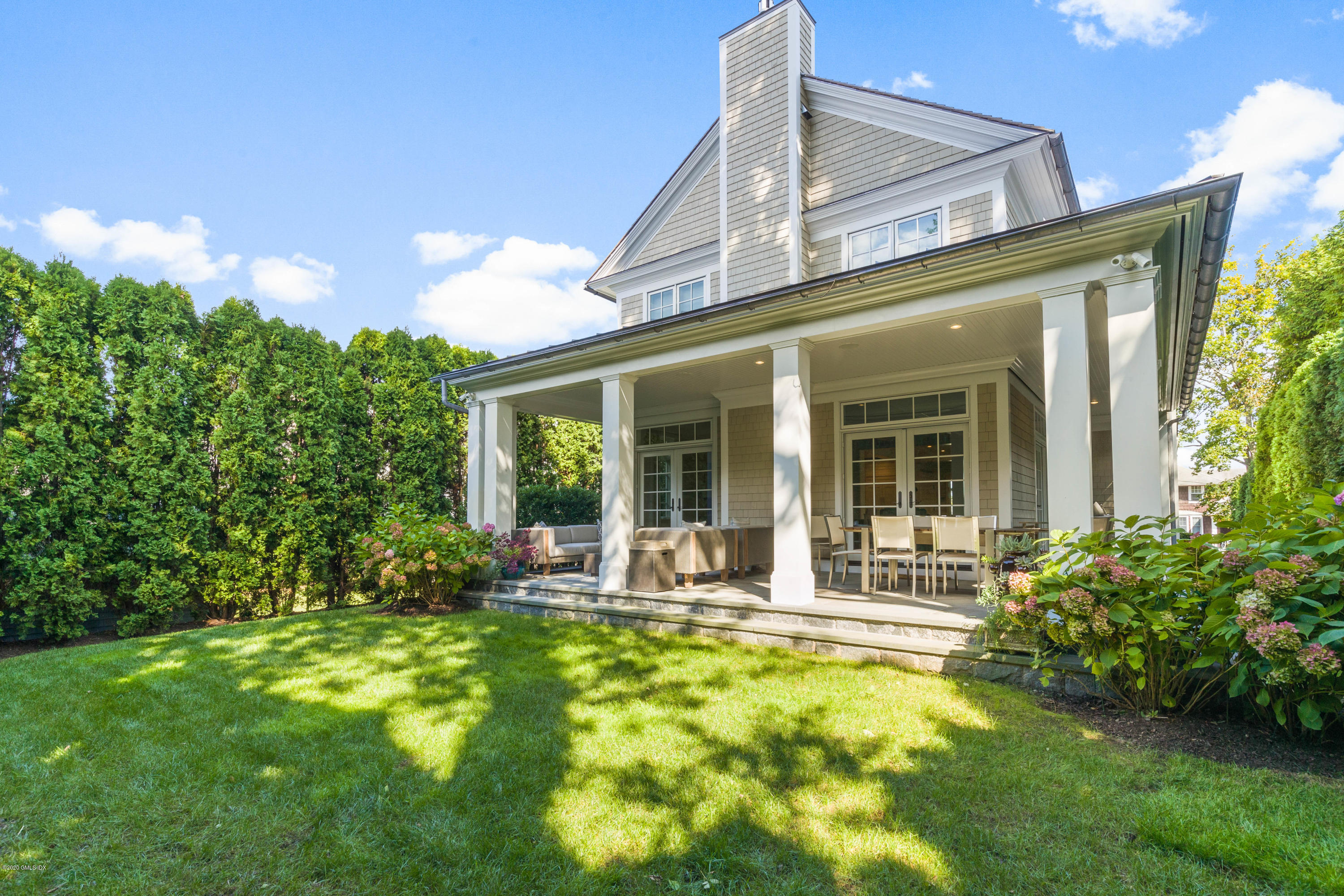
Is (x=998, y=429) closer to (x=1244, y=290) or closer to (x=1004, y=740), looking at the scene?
(x=1004, y=740)

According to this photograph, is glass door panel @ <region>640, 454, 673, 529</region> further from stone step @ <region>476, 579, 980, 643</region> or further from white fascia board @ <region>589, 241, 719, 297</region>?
stone step @ <region>476, 579, 980, 643</region>

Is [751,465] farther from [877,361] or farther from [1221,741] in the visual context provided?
[1221,741]

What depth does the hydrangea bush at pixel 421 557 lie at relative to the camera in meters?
6.81

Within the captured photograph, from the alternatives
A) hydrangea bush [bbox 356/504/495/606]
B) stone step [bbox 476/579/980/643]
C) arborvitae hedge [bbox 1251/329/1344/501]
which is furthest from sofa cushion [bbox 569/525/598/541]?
arborvitae hedge [bbox 1251/329/1344/501]

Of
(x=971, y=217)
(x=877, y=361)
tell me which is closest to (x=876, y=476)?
(x=877, y=361)

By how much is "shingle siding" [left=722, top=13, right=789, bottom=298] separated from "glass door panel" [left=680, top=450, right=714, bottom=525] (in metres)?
2.62

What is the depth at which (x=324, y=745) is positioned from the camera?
3129 mm

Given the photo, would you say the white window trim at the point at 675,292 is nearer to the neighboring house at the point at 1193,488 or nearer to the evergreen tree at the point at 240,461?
the evergreen tree at the point at 240,461

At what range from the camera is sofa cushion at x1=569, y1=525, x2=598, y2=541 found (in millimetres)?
9328

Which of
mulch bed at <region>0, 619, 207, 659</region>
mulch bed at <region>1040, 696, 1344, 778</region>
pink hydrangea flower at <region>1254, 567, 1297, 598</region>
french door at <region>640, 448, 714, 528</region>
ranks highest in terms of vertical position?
french door at <region>640, 448, 714, 528</region>

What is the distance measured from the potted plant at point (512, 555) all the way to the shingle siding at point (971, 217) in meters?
6.80

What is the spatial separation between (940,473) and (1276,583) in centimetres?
509

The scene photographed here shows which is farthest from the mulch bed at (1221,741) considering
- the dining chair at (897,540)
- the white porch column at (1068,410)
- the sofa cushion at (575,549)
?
the sofa cushion at (575,549)

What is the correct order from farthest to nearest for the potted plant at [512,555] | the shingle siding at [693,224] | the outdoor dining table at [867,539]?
the shingle siding at [693,224] < the potted plant at [512,555] < the outdoor dining table at [867,539]
